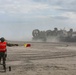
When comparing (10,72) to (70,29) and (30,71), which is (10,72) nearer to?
(30,71)

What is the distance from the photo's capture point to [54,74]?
688 inches

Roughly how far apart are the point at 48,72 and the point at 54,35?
125 m

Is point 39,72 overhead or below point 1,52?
below

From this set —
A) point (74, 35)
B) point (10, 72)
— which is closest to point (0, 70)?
point (10, 72)

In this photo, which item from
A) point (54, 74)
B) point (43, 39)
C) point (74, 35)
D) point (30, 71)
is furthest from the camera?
point (43, 39)

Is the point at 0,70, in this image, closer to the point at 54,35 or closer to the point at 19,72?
the point at 19,72

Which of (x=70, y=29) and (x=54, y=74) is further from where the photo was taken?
(x=70, y=29)

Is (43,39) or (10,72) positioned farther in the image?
(43,39)

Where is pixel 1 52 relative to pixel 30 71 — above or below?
above

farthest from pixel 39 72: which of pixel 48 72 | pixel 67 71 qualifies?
pixel 67 71

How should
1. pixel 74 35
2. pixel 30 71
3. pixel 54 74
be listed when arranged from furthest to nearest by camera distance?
1. pixel 74 35
2. pixel 30 71
3. pixel 54 74

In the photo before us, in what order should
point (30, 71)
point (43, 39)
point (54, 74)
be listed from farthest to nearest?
point (43, 39)
point (30, 71)
point (54, 74)

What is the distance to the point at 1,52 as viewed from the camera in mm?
18359

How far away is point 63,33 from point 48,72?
123 metres
